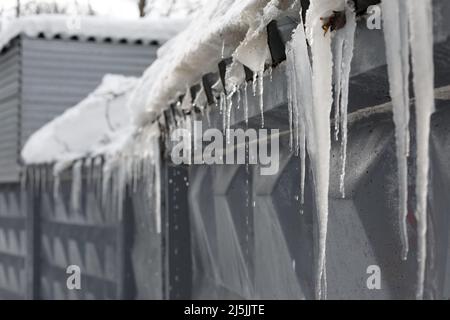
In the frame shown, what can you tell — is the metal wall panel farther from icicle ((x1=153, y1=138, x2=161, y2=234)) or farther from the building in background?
icicle ((x1=153, y1=138, x2=161, y2=234))

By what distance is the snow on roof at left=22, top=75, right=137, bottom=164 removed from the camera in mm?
Answer: 7253

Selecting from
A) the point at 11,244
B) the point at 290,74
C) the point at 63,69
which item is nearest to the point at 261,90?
the point at 290,74

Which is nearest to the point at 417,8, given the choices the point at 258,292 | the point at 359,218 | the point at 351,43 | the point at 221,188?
the point at 351,43

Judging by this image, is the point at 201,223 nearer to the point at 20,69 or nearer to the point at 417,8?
the point at 417,8

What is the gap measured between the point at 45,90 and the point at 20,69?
0.50 meters

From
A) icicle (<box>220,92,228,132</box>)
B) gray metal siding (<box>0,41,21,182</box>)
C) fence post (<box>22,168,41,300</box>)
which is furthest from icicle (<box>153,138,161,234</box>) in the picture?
gray metal siding (<box>0,41,21,182</box>)

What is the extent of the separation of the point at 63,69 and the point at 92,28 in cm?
84

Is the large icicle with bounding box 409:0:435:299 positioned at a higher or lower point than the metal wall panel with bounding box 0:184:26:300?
higher

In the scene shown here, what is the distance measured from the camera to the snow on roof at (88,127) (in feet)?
23.8

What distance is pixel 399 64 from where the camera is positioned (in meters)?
1.28

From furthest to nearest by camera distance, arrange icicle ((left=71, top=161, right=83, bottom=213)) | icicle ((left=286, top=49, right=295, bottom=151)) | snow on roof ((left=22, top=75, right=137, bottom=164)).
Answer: snow on roof ((left=22, top=75, right=137, bottom=164)) → icicle ((left=71, top=161, right=83, bottom=213)) → icicle ((left=286, top=49, right=295, bottom=151))

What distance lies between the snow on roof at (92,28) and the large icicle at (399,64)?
9.51 metres

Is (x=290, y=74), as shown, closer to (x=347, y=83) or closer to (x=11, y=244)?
(x=347, y=83)

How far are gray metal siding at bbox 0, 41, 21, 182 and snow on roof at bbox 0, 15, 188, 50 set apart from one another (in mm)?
300
